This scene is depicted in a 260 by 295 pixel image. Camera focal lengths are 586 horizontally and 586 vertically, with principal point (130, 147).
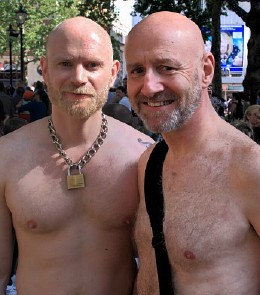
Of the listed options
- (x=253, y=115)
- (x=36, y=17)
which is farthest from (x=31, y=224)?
(x=36, y=17)

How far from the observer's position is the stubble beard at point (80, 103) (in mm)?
2461

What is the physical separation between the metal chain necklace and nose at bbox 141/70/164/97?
0.71 m

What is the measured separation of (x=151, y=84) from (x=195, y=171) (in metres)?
0.35

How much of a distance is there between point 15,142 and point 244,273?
123 centimetres

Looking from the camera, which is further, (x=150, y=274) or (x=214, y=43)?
(x=214, y=43)

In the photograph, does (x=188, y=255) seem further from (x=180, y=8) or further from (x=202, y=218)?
(x=180, y=8)

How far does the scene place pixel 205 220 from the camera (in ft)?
6.41

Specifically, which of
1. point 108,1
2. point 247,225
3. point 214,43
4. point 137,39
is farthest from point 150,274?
point 108,1

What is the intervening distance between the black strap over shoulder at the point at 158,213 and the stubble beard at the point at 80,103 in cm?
40

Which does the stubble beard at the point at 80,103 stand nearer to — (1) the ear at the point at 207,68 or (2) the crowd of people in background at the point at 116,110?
A: (1) the ear at the point at 207,68

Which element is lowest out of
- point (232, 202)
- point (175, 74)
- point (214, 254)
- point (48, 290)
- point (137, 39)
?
point (48, 290)

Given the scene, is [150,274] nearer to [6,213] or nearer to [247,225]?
[247,225]

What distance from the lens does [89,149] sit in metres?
2.63

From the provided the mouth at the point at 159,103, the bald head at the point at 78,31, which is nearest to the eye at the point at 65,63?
the bald head at the point at 78,31
